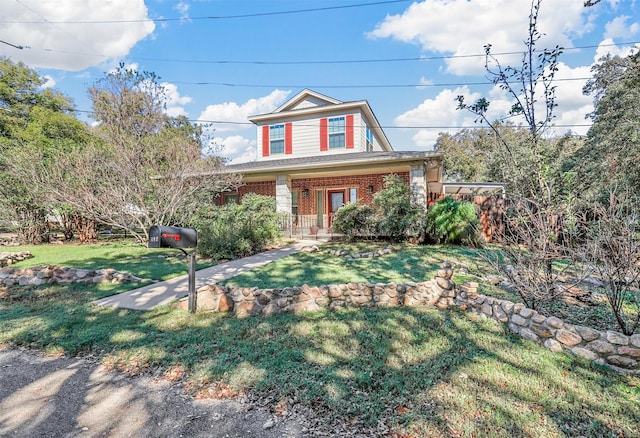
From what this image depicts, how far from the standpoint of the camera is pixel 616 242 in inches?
125

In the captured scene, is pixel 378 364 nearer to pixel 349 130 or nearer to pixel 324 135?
pixel 349 130

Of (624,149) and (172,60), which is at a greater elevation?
(172,60)

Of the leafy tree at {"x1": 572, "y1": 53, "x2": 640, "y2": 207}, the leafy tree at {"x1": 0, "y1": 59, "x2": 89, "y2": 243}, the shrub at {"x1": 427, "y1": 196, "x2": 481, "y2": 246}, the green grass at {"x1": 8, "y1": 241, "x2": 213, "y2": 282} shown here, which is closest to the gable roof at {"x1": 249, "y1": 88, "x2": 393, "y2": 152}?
the shrub at {"x1": 427, "y1": 196, "x2": 481, "y2": 246}

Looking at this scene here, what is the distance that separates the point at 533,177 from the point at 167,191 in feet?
31.9

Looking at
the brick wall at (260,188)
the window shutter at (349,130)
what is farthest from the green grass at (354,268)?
the window shutter at (349,130)

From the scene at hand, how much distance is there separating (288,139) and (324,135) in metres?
2.04

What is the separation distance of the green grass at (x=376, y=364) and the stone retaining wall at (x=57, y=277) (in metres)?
1.55

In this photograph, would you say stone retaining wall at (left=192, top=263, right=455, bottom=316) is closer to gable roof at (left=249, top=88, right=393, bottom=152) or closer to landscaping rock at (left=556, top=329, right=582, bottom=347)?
landscaping rock at (left=556, top=329, right=582, bottom=347)

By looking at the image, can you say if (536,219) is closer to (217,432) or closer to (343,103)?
(217,432)

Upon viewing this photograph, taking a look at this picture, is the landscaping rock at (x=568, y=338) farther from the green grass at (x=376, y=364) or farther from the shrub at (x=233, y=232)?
the shrub at (x=233, y=232)

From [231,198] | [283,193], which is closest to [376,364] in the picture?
[283,193]

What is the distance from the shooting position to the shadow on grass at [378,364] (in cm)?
217

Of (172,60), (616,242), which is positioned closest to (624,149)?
(616,242)

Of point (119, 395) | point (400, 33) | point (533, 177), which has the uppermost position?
point (400, 33)
